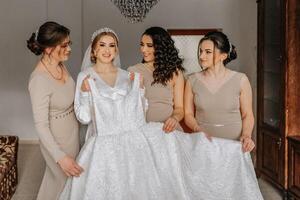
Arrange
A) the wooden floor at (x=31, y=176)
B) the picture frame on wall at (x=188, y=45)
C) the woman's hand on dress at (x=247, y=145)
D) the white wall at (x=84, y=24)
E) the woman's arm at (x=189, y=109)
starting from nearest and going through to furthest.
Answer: the woman's hand on dress at (x=247, y=145) → the woman's arm at (x=189, y=109) → the wooden floor at (x=31, y=176) → the picture frame on wall at (x=188, y=45) → the white wall at (x=84, y=24)

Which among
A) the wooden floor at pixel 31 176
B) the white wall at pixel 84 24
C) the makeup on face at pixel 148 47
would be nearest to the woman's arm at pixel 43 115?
the makeup on face at pixel 148 47

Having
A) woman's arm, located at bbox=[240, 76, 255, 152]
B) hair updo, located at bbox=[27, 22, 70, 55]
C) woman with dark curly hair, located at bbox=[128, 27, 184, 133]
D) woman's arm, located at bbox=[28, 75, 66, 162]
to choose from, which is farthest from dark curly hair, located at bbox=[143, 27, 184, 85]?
woman's arm, located at bbox=[28, 75, 66, 162]

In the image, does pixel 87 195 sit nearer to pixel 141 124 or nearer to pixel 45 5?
pixel 141 124

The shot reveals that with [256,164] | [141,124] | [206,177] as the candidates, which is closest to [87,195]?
[141,124]

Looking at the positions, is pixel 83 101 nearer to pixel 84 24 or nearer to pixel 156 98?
pixel 156 98

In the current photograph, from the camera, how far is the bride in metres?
2.14

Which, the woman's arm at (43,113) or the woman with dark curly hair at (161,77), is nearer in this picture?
the woman's arm at (43,113)

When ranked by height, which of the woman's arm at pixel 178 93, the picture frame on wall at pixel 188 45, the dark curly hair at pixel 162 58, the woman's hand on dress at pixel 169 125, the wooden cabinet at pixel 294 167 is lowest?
the wooden cabinet at pixel 294 167

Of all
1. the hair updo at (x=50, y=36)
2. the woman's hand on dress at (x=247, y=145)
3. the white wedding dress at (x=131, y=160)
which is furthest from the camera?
the woman's hand on dress at (x=247, y=145)

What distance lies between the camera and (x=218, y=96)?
259 centimetres

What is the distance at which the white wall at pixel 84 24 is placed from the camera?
623 centimetres

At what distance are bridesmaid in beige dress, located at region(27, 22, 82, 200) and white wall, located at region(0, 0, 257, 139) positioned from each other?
390 centimetres

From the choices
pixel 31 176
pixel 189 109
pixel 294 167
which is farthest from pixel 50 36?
pixel 31 176

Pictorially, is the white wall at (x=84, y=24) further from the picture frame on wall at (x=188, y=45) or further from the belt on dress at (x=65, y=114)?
the belt on dress at (x=65, y=114)
